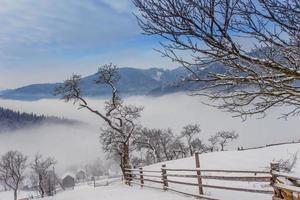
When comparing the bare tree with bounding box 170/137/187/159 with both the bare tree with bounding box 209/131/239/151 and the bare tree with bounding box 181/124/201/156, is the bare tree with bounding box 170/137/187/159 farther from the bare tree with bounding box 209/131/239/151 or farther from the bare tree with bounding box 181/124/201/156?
the bare tree with bounding box 209/131/239/151

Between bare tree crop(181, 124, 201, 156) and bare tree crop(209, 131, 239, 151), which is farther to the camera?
bare tree crop(209, 131, 239, 151)

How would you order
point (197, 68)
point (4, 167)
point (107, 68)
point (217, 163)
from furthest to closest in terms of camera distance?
point (4, 167) → point (107, 68) → point (217, 163) → point (197, 68)

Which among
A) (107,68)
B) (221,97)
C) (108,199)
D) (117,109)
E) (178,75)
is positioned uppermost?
(107,68)

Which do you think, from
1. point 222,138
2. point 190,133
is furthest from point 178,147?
point 222,138

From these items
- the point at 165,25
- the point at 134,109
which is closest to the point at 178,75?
the point at 165,25

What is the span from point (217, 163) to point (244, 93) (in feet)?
78.0

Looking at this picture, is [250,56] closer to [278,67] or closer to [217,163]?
[278,67]

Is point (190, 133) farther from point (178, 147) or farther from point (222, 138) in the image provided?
point (222, 138)

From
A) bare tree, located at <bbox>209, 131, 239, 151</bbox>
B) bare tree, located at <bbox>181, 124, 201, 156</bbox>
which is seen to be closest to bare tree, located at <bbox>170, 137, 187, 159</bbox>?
bare tree, located at <bbox>181, 124, 201, 156</bbox>

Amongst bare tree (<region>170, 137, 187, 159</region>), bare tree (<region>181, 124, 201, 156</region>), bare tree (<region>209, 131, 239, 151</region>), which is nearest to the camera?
bare tree (<region>170, 137, 187, 159</region>)

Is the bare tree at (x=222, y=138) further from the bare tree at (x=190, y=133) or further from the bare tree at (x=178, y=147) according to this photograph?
the bare tree at (x=178, y=147)

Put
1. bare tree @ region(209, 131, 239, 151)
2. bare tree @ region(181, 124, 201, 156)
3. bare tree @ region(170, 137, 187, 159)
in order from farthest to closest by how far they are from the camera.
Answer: bare tree @ region(209, 131, 239, 151) → bare tree @ region(181, 124, 201, 156) → bare tree @ region(170, 137, 187, 159)

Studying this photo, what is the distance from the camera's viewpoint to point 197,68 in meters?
7.31

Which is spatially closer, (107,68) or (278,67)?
(278,67)
